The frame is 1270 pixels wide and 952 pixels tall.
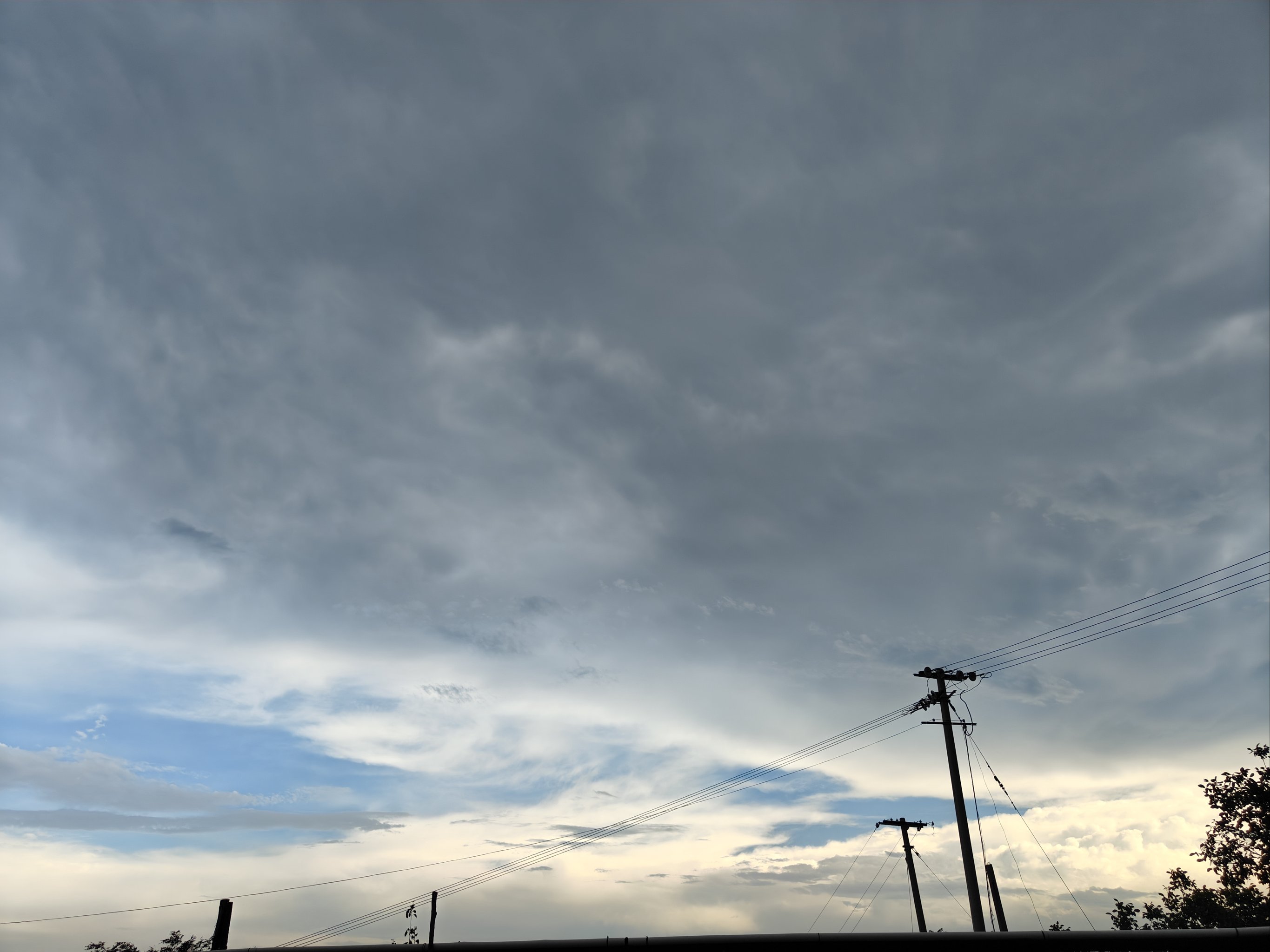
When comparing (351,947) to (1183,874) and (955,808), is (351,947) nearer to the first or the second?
(955,808)

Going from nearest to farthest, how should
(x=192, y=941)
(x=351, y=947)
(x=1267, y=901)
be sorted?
(x=351, y=947), (x=1267, y=901), (x=192, y=941)

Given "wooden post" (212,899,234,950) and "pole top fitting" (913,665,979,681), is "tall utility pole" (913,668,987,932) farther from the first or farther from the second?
"wooden post" (212,899,234,950)

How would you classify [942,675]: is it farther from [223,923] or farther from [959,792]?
[223,923]

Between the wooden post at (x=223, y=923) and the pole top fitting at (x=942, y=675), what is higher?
the pole top fitting at (x=942, y=675)

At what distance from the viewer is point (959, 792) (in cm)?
2988

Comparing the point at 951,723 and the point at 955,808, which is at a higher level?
the point at 951,723

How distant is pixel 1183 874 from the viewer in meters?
68.7

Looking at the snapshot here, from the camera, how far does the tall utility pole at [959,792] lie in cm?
2756

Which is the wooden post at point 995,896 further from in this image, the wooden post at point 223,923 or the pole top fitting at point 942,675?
the wooden post at point 223,923

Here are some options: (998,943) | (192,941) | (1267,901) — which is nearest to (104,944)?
(192,941)

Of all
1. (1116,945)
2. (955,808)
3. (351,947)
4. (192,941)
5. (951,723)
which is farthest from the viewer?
(192,941)

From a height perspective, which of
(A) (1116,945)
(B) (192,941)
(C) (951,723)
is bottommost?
(B) (192,941)

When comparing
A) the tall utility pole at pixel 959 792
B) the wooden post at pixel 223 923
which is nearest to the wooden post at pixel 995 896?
the tall utility pole at pixel 959 792

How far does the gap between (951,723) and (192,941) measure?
70719mm
